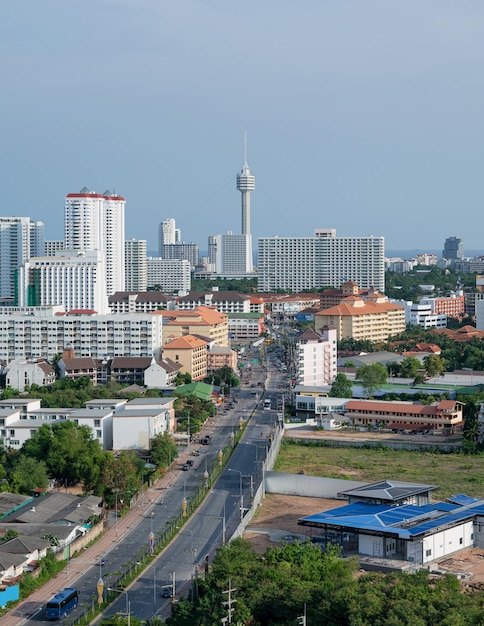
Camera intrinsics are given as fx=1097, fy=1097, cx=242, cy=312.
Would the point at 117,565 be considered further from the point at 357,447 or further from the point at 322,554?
the point at 357,447

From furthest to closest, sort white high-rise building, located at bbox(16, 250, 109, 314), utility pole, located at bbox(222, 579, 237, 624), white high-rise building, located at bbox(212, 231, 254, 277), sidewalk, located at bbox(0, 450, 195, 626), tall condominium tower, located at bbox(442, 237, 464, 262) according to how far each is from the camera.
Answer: tall condominium tower, located at bbox(442, 237, 464, 262), white high-rise building, located at bbox(212, 231, 254, 277), white high-rise building, located at bbox(16, 250, 109, 314), sidewalk, located at bbox(0, 450, 195, 626), utility pole, located at bbox(222, 579, 237, 624)

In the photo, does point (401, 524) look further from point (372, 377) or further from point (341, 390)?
point (372, 377)

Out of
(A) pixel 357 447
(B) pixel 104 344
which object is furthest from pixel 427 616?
(B) pixel 104 344

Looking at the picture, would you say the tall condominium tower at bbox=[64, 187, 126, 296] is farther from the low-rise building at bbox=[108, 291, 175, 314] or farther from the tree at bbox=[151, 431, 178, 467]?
the tree at bbox=[151, 431, 178, 467]

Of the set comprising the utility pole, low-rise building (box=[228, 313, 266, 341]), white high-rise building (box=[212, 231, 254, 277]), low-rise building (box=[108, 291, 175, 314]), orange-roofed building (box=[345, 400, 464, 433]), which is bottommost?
the utility pole

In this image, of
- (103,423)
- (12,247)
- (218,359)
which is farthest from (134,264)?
(103,423)

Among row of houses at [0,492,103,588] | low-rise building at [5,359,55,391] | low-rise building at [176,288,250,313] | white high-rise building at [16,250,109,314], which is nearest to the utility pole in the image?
row of houses at [0,492,103,588]

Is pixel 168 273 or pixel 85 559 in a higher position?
pixel 168 273
